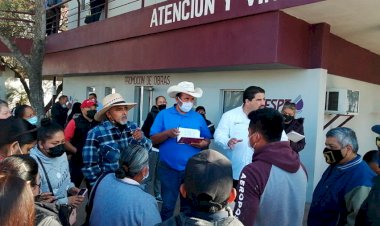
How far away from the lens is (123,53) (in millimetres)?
10094

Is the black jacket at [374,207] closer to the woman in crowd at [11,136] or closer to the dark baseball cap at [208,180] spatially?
the dark baseball cap at [208,180]

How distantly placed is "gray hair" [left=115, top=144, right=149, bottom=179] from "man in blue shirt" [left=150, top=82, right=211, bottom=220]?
183cm

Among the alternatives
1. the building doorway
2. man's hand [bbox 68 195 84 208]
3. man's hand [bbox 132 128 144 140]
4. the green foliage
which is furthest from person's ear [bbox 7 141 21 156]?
the green foliage

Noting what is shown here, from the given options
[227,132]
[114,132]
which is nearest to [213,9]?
[227,132]

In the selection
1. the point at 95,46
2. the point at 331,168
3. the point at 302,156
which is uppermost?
the point at 95,46

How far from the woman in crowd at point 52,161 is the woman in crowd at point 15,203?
1.60m

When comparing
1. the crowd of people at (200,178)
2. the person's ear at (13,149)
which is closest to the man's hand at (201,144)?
the crowd of people at (200,178)

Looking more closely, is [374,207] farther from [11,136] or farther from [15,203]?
[11,136]

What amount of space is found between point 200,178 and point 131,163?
2.89 feet

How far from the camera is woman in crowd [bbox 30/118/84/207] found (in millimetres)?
3215

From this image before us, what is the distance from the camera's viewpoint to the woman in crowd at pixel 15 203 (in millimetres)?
1525

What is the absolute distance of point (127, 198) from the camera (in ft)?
7.86

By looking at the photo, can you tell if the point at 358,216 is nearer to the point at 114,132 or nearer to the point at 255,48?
the point at 114,132

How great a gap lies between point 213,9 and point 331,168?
4.59 m
